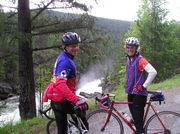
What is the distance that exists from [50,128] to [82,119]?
1973 mm

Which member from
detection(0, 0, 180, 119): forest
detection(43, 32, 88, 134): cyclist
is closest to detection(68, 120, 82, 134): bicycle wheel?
detection(43, 32, 88, 134): cyclist

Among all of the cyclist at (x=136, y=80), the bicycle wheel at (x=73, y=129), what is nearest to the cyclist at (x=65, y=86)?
the bicycle wheel at (x=73, y=129)

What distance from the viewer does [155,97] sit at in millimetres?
6148

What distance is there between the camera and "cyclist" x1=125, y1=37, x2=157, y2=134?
6.00 meters

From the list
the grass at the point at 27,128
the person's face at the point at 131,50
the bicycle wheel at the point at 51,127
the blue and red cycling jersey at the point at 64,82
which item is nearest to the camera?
the blue and red cycling jersey at the point at 64,82

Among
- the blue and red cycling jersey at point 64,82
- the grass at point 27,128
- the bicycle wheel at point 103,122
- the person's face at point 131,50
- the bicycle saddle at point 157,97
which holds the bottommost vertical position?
the grass at point 27,128

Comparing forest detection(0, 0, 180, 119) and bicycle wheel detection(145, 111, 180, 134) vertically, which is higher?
forest detection(0, 0, 180, 119)

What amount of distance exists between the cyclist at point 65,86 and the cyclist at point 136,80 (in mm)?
1040

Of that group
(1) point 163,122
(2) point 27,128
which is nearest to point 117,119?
(1) point 163,122

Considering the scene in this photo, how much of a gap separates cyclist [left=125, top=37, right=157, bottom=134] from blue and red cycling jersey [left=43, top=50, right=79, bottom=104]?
1212mm

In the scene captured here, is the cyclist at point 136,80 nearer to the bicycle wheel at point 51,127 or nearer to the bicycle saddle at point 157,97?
the bicycle saddle at point 157,97

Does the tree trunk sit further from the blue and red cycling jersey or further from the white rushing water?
the blue and red cycling jersey

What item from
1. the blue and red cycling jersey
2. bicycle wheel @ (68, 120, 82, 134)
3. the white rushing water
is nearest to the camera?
the blue and red cycling jersey

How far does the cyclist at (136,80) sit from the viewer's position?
600 centimetres
